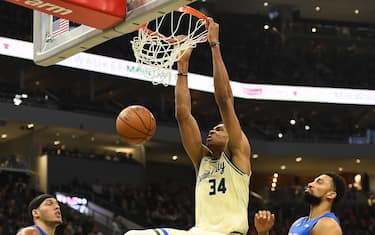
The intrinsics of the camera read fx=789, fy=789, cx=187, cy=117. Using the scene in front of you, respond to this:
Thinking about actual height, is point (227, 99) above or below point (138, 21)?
below

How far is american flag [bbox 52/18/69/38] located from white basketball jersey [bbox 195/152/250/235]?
1529mm

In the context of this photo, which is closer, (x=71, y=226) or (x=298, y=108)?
(x=71, y=226)

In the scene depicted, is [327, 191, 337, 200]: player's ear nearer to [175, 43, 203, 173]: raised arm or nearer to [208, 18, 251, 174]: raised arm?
[208, 18, 251, 174]: raised arm

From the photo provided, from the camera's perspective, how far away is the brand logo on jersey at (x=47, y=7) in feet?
16.9

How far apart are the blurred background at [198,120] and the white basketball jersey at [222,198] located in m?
12.1

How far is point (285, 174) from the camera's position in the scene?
30.1 metres

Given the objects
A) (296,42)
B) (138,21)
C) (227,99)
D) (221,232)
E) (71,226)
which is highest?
(296,42)

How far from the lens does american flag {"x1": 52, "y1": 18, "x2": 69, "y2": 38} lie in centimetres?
579

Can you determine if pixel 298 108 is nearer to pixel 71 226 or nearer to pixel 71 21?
pixel 71 226

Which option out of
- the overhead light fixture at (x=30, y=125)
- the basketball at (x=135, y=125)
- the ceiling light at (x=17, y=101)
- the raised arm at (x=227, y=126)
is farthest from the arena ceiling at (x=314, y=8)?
the raised arm at (x=227, y=126)

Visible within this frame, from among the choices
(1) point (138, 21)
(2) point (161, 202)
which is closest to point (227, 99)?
(1) point (138, 21)

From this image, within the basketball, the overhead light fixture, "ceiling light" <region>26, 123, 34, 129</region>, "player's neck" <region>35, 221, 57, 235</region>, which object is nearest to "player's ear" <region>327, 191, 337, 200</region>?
the basketball

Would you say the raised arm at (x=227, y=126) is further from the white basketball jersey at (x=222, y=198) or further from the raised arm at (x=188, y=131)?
the raised arm at (x=188, y=131)

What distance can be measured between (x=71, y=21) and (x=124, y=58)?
56.0 ft
